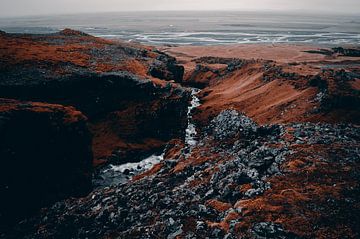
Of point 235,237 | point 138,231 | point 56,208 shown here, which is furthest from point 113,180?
point 235,237

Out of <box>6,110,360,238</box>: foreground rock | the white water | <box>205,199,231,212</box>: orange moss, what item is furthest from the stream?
<box>205,199,231,212</box>: orange moss

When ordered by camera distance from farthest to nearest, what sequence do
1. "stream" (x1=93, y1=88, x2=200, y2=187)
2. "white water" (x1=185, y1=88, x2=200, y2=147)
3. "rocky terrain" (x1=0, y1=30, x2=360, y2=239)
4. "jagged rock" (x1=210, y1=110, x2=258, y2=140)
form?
"white water" (x1=185, y1=88, x2=200, y2=147) → "jagged rock" (x1=210, y1=110, x2=258, y2=140) → "stream" (x1=93, y1=88, x2=200, y2=187) → "rocky terrain" (x1=0, y1=30, x2=360, y2=239)

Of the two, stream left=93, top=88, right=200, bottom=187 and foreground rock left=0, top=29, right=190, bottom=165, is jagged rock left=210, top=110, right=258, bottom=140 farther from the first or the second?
foreground rock left=0, top=29, right=190, bottom=165

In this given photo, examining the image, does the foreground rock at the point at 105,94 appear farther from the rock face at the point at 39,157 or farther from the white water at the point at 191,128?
the rock face at the point at 39,157

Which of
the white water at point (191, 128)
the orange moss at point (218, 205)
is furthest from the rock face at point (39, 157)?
the orange moss at point (218, 205)

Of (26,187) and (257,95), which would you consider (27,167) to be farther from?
(257,95)

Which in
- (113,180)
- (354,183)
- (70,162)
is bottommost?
(113,180)
